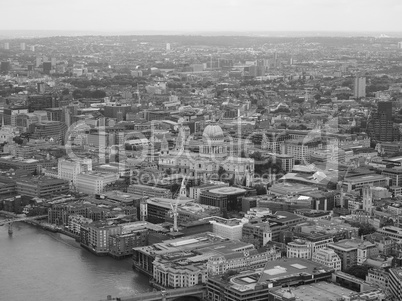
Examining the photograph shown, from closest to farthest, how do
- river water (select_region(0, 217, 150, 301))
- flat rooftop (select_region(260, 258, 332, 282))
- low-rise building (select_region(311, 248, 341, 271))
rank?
flat rooftop (select_region(260, 258, 332, 282))
river water (select_region(0, 217, 150, 301))
low-rise building (select_region(311, 248, 341, 271))

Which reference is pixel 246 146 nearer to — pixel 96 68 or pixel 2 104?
pixel 2 104

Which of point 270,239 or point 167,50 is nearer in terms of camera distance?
point 270,239

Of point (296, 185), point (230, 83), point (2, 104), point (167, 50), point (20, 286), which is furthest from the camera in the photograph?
point (167, 50)

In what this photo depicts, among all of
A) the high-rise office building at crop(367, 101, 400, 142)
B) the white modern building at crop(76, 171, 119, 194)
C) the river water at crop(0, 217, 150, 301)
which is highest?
the high-rise office building at crop(367, 101, 400, 142)

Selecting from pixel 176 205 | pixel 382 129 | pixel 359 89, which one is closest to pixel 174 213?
pixel 176 205

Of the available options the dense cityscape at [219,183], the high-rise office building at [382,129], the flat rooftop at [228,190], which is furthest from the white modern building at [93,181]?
the high-rise office building at [382,129]

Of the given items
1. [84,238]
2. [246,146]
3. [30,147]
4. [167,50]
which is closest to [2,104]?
[30,147]

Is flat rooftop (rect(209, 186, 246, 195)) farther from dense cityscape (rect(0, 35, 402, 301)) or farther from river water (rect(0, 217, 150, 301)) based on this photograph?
river water (rect(0, 217, 150, 301))

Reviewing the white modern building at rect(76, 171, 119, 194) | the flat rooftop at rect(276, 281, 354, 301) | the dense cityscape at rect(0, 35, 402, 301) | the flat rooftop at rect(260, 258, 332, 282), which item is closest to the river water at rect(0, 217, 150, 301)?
the dense cityscape at rect(0, 35, 402, 301)
